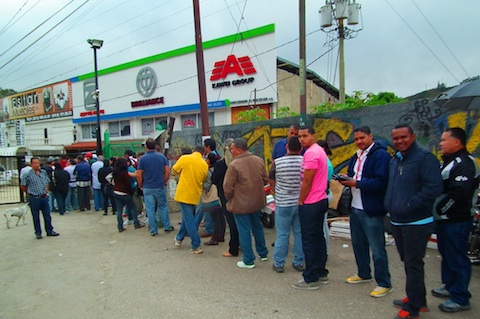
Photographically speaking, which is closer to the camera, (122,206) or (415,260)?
(415,260)

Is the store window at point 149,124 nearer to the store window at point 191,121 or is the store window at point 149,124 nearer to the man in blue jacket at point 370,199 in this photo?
the store window at point 191,121

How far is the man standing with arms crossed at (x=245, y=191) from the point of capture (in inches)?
185

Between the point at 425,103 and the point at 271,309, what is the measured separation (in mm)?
4584

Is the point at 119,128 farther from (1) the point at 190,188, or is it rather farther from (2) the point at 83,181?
(1) the point at 190,188

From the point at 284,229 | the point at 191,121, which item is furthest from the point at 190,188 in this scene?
the point at 191,121

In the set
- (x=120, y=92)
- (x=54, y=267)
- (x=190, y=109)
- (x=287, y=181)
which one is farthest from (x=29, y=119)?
(x=287, y=181)

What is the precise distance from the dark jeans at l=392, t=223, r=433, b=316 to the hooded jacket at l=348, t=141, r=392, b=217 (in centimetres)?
41

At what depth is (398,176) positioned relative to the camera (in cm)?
325

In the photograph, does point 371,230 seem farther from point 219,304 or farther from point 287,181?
point 219,304

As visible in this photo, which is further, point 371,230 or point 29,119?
point 29,119

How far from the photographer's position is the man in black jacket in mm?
3264

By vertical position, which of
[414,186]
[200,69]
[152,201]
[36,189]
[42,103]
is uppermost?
[42,103]

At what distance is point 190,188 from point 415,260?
3.62 metres

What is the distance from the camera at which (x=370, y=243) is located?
147 inches
